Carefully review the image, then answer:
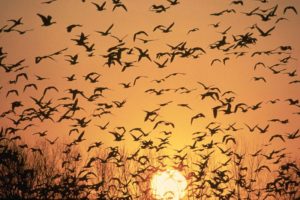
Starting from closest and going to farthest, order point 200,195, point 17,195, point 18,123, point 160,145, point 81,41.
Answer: point 81,41
point 18,123
point 160,145
point 17,195
point 200,195

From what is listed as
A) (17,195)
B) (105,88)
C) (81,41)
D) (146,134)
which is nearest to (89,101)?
(105,88)

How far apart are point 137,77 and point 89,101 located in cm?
294

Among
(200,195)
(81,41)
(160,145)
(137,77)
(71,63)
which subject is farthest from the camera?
(200,195)

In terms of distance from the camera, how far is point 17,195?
146 ft

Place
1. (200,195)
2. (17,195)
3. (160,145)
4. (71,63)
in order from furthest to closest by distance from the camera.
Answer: (200,195)
(17,195)
(160,145)
(71,63)

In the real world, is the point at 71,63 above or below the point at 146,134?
above

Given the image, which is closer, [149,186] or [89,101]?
[89,101]

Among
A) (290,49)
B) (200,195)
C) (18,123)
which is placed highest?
(290,49)

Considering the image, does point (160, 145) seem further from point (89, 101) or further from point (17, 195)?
point (17, 195)

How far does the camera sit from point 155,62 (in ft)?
74.0

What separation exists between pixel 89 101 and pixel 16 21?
21.7ft

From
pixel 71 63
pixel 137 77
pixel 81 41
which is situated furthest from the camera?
pixel 137 77

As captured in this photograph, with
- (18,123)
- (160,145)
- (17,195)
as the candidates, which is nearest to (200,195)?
(17,195)

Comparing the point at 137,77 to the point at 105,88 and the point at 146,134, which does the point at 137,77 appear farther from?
the point at 146,134
